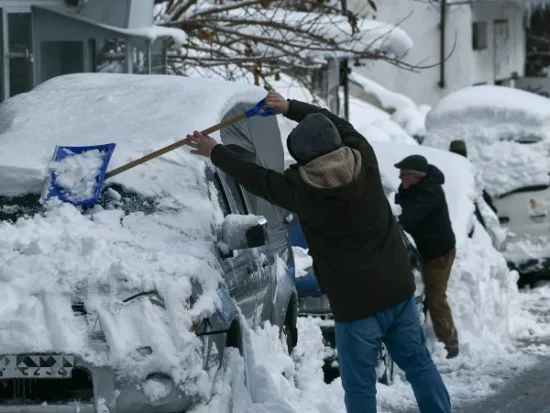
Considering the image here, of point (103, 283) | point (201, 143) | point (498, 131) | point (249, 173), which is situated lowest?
point (498, 131)

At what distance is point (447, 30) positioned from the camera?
122 ft

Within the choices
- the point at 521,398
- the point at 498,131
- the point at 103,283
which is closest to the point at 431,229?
the point at 521,398

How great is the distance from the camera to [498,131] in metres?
15.8

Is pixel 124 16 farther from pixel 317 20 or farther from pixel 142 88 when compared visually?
pixel 142 88

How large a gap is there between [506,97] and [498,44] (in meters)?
25.4

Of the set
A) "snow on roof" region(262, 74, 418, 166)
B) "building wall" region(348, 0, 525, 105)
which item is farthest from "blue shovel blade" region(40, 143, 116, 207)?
"building wall" region(348, 0, 525, 105)

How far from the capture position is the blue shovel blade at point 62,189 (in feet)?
22.1

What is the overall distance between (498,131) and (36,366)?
1077 centimetres

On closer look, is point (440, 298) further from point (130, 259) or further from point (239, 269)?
point (130, 259)

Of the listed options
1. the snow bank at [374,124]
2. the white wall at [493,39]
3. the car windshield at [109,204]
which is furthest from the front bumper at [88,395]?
the white wall at [493,39]

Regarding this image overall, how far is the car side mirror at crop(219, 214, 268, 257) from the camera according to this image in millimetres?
6508

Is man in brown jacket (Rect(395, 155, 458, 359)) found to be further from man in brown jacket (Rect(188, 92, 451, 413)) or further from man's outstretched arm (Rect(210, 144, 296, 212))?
man's outstretched arm (Rect(210, 144, 296, 212))

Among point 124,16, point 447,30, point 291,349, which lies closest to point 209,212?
point 291,349

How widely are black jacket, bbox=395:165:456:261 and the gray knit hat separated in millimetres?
4543
